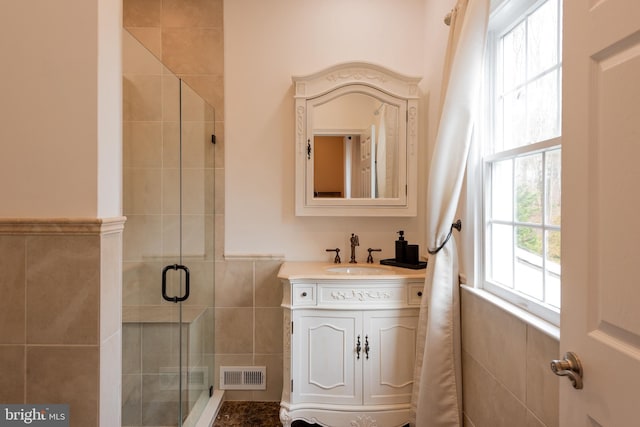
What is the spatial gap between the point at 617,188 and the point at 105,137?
1.35m

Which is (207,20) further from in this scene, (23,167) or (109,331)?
(109,331)

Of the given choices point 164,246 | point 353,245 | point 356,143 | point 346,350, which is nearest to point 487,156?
point 356,143

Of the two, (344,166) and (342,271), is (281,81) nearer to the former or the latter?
(344,166)

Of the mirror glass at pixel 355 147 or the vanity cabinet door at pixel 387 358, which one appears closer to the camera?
the vanity cabinet door at pixel 387 358

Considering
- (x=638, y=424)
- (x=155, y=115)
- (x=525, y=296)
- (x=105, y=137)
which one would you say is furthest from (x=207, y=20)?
(x=638, y=424)

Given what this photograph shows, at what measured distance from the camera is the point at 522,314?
4.64ft

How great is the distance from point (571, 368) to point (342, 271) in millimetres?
1682

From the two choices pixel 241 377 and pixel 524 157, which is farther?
pixel 241 377

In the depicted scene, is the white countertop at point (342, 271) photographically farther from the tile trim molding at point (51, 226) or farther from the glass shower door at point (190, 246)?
the tile trim molding at point (51, 226)

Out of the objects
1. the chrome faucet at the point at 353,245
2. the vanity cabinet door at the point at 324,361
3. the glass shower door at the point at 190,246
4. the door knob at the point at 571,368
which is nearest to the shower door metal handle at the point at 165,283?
the glass shower door at the point at 190,246

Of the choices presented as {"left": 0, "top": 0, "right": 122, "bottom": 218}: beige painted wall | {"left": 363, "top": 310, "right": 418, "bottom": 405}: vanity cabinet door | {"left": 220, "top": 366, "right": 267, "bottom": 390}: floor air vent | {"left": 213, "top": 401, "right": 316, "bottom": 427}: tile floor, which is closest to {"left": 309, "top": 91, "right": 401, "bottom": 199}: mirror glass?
{"left": 363, "top": 310, "right": 418, "bottom": 405}: vanity cabinet door

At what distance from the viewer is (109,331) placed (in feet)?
4.07

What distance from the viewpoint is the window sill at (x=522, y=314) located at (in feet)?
4.04

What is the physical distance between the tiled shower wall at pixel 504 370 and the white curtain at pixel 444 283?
64 mm
